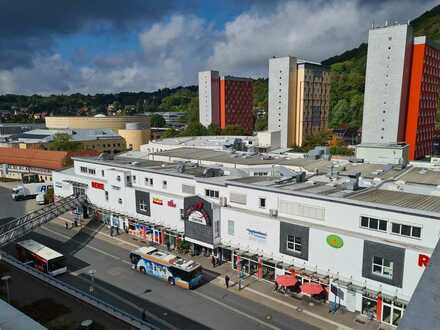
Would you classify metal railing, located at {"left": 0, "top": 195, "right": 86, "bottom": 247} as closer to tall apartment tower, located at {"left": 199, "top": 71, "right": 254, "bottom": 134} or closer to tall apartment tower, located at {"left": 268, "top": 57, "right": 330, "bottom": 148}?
tall apartment tower, located at {"left": 268, "top": 57, "right": 330, "bottom": 148}

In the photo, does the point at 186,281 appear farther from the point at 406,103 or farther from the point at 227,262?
the point at 406,103

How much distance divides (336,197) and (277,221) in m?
5.82

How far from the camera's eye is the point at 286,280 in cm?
2930

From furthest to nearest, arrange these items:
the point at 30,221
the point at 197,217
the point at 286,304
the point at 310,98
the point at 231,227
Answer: the point at 310,98
the point at 30,221
the point at 197,217
the point at 231,227
the point at 286,304

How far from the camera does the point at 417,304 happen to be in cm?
859

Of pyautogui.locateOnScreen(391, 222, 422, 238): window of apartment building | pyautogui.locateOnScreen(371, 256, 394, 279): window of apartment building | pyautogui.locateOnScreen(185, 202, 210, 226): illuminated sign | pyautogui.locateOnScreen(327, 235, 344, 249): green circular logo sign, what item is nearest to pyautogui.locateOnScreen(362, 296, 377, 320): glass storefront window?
pyautogui.locateOnScreen(371, 256, 394, 279): window of apartment building

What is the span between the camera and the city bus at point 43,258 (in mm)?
33906

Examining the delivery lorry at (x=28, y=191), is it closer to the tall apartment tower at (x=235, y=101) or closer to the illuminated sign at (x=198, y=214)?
the illuminated sign at (x=198, y=214)

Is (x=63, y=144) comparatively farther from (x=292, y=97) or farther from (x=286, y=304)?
(x=286, y=304)

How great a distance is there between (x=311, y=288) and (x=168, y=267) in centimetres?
1338

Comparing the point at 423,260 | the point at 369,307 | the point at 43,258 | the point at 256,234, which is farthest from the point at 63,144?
the point at 423,260

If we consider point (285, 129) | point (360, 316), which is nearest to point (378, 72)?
point (285, 129)

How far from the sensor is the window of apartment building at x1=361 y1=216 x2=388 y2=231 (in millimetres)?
26125

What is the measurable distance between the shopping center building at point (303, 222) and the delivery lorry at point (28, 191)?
28210 millimetres
